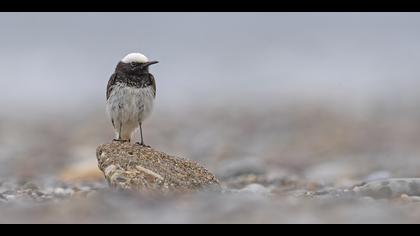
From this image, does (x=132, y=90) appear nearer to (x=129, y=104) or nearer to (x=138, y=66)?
Result: (x=129, y=104)

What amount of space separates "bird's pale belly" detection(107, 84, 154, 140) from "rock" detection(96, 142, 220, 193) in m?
1.33

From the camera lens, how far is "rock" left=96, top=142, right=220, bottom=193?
1077 cm

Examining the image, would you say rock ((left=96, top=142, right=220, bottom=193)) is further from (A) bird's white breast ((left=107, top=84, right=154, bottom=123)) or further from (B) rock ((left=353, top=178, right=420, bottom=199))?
(B) rock ((left=353, top=178, right=420, bottom=199))

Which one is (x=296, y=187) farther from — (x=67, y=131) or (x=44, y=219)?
(x=67, y=131)

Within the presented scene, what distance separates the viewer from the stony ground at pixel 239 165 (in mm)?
8266

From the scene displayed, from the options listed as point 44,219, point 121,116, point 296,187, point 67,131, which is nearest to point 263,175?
point 296,187

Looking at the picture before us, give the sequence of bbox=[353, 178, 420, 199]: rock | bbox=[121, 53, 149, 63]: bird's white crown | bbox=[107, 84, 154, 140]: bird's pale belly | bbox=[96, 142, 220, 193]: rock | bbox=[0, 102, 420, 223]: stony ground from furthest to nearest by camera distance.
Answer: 1. bbox=[121, 53, 149, 63]: bird's white crown
2. bbox=[107, 84, 154, 140]: bird's pale belly
3. bbox=[353, 178, 420, 199]: rock
4. bbox=[96, 142, 220, 193]: rock
5. bbox=[0, 102, 420, 223]: stony ground

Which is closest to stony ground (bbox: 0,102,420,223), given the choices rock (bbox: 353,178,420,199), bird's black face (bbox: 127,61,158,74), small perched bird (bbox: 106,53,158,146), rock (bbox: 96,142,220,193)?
rock (bbox: 353,178,420,199)

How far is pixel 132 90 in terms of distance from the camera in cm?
1341

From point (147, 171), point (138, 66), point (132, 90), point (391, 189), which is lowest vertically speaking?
point (391, 189)

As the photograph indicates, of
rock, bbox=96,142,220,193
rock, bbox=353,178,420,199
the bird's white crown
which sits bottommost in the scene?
rock, bbox=353,178,420,199

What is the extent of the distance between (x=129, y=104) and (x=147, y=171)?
252cm

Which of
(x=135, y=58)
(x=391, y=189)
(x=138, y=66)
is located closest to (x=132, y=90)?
(x=138, y=66)
